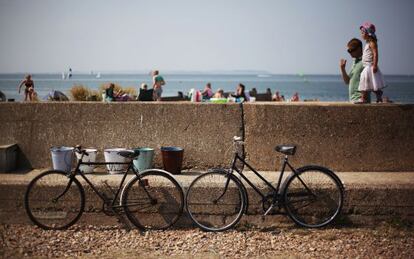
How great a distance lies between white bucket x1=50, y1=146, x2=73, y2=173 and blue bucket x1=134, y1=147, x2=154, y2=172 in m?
1.01

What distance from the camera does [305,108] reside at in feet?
23.5

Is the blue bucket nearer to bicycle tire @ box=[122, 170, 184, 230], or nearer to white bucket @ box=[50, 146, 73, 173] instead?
bicycle tire @ box=[122, 170, 184, 230]

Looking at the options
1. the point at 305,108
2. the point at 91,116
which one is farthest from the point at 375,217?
the point at 91,116

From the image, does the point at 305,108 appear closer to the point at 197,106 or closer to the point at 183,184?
the point at 197,106

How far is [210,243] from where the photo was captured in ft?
19.3

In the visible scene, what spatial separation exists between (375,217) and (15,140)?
5694 mm

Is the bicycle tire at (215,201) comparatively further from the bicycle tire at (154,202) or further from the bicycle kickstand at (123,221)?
the bicycle kickstand at (123,221)

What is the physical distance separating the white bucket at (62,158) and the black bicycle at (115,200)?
0.54 m

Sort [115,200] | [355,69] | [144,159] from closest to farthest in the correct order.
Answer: [115,200] < [144,159] < [355,69]

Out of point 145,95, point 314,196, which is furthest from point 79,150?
point 145,95

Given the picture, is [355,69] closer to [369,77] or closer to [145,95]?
[369,77]

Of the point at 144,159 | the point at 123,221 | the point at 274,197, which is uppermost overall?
the point at 144,159

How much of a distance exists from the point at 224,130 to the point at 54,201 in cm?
276

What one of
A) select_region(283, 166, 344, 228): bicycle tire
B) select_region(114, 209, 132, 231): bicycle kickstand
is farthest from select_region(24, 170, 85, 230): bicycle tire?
select_region(283, 166, 344, 228): bicycle tire
